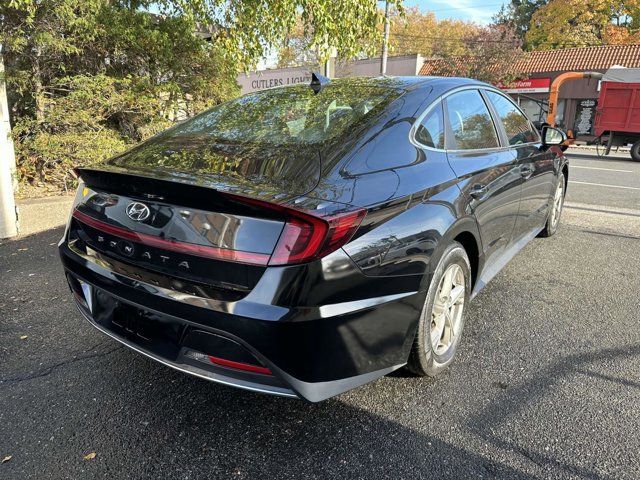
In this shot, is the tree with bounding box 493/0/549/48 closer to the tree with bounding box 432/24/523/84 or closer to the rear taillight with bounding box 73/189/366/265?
the tree with bounding box 432/24/523/84

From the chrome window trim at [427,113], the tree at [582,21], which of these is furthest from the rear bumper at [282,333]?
the tree at [582,21]

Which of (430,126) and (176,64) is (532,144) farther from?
(176,64)

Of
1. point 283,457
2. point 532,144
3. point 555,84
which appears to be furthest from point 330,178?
point 555,84

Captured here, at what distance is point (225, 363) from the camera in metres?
1.99

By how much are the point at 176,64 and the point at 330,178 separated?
7.13 m

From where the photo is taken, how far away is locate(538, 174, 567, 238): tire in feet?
16.7

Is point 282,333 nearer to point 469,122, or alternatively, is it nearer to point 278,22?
point 469,122

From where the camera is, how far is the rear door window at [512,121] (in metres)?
3.70

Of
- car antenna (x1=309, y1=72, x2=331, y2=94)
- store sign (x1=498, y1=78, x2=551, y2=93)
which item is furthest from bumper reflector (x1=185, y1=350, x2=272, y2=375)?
store sign (x1=498, y1=78, x2=551, y2=93)

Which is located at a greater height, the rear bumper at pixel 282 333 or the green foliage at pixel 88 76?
the green foliage at pixel 88 76

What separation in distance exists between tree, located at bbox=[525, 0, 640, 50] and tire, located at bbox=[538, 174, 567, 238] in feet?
123

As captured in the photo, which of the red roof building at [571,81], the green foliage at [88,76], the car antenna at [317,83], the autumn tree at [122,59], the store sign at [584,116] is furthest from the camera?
the red roof building at [571,81]

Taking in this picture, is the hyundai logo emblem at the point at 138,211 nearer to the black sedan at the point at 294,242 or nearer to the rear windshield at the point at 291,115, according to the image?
the black sedan at the point at 294,242

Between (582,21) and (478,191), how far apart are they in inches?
1660
